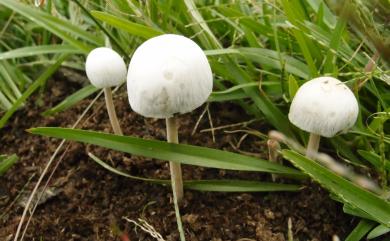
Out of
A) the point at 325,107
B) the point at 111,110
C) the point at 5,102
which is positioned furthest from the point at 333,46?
the point at 5,102

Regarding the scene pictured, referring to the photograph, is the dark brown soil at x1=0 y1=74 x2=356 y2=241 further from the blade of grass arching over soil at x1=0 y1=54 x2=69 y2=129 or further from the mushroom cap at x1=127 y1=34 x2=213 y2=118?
the mushroom cap at x1=127 y1=34 x2=213 y2=118

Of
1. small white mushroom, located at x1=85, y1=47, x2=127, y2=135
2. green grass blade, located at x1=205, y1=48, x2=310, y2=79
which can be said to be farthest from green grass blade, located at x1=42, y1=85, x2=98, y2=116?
Answer: green grass blade, located at x1=205, y1=48, x2=310, y2=79

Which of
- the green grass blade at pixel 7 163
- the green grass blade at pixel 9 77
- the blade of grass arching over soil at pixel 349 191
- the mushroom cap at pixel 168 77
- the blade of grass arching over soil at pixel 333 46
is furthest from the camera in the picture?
the green grass blade at pixel 9 77

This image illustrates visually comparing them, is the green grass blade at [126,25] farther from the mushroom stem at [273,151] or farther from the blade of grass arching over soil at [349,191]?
the blade of grass arching over soil at [349,191]

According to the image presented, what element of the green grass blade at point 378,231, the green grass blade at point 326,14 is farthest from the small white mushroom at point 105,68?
the green grass blade at point 378,231

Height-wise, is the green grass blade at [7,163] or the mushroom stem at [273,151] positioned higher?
the green grass blade at [7,163]

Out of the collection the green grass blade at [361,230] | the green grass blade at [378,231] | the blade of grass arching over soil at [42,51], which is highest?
the blade of grass arching over soil at [42,51]

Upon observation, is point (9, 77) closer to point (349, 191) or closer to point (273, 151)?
point (273, 151)

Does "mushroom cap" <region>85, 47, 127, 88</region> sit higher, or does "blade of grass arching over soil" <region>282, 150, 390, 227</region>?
"mushroom cap" <region>85, 47, 127, 88</region>
